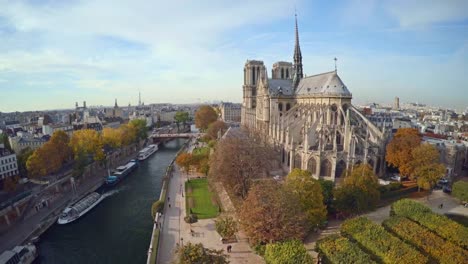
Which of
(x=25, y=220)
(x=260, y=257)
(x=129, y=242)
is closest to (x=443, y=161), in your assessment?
(x=260, y=257)

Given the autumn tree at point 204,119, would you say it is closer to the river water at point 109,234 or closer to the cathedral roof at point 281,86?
the cathedral roof at point 281,86

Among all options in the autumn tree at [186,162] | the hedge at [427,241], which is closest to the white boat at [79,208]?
the autumn tree at [186,162]

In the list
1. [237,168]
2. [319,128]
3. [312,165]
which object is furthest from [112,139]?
[319,128]

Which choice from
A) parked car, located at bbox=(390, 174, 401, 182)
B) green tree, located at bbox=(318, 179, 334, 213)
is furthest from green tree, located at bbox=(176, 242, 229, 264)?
parked car, located at bbox=(390, 174, 401, 182)

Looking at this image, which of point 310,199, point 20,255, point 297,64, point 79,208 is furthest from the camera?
point 297,64

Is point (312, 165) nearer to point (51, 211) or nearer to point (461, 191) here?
point (461, 191)

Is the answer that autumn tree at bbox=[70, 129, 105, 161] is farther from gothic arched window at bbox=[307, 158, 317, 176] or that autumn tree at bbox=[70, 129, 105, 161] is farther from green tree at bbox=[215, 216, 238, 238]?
gothic arched window at bbox=[307, 158, 317, 176]
